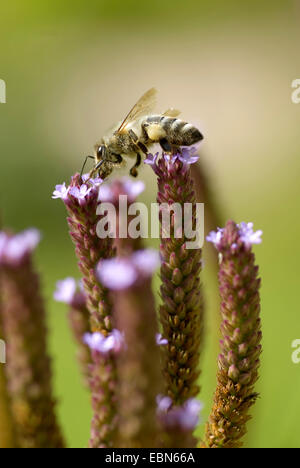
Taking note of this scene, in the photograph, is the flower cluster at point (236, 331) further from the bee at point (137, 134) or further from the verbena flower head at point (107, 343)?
the bee at point (137, 134)

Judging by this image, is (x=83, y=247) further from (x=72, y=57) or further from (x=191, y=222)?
(x=72, y=57)

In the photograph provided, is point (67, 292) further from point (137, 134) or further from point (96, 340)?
point (137, 134)

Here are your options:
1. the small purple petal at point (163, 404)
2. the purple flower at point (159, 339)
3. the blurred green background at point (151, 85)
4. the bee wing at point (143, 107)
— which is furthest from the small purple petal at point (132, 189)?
the blurred green background at point (151, 85)

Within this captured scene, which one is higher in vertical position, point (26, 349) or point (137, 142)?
point (137, 142)

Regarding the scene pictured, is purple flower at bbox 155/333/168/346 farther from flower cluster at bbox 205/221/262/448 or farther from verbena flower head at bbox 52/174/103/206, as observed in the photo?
verbena flower head at bbox 52/174/103/206

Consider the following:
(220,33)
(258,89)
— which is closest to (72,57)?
(220,33)

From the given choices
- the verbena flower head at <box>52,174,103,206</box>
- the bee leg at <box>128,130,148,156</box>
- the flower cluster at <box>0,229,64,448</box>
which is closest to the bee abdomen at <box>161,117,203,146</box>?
the bee leg at <box>128,130,148,156</box>

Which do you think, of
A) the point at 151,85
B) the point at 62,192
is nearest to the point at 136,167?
the point at 62,192

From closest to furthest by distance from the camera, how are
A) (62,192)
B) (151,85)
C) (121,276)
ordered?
(121,276) → (62,192) → (151,85)
